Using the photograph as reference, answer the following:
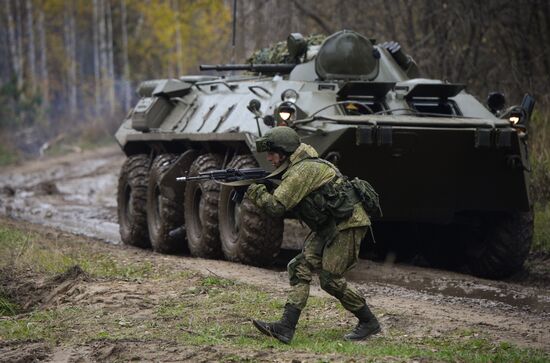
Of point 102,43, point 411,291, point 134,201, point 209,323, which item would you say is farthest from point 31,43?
point 209,323

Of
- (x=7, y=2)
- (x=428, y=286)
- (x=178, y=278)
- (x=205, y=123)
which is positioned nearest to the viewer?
(x=178, y=278)

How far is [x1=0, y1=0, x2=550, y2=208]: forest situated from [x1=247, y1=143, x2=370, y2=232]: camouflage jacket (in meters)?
6.83

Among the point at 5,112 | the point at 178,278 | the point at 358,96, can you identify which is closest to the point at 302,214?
the point at 178,278

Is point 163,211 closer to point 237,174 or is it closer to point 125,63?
point 237,174

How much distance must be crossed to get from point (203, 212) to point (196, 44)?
88.1 feet

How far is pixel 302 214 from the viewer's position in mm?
6750

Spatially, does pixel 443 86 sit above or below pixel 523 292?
above

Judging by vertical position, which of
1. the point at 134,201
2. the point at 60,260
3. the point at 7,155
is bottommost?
the point at 7,155

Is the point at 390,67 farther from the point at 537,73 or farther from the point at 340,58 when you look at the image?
the point at 537,73

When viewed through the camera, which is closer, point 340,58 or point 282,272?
→ point 282,272

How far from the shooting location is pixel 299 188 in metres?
6.64

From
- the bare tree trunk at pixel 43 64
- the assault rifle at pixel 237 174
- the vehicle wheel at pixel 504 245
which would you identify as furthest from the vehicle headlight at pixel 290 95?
the bare tree trunk at pixel 43 64

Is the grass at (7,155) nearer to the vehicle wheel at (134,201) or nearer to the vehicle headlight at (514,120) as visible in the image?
the vehicle wheel at (134,201)

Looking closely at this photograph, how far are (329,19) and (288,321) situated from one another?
12003 mm
